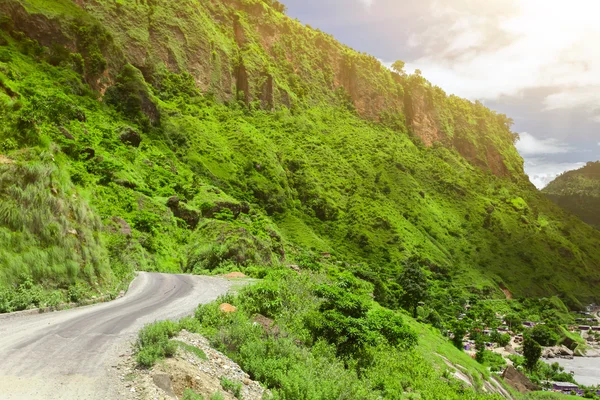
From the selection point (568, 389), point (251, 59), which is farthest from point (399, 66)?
point (568, 389)

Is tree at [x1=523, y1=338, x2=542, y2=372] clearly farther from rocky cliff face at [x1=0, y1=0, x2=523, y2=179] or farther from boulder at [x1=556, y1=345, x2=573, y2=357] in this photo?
rocky cliff face at [x1=0, y1=0, x2=523, y2=179]

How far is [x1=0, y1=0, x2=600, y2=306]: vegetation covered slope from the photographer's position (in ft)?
131

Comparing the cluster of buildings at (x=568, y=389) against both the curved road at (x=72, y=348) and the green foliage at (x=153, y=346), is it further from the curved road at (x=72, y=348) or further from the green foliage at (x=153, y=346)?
the green foliage at (x=153, y=346)

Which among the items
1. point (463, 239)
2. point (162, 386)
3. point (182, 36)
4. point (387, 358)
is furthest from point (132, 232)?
point (463, 239)

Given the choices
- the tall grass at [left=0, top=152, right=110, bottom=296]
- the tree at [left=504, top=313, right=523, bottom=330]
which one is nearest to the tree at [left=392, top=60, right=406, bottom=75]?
the tree at [left=504, top=313, right=523, bottom=330]

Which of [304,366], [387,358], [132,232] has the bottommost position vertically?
[387,358]

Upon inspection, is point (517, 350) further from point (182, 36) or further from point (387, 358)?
point (182, 36)

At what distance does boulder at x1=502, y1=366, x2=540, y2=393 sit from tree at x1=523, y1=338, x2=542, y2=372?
14961mm

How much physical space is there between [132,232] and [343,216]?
70725 mm

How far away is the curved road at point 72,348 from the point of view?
8586 millimetres

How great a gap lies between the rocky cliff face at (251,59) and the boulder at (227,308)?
58243mm

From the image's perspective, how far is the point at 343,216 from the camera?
333 feet

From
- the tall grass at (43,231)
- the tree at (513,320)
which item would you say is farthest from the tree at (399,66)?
the tall grass at (43,231)

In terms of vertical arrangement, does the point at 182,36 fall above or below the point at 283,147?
above
